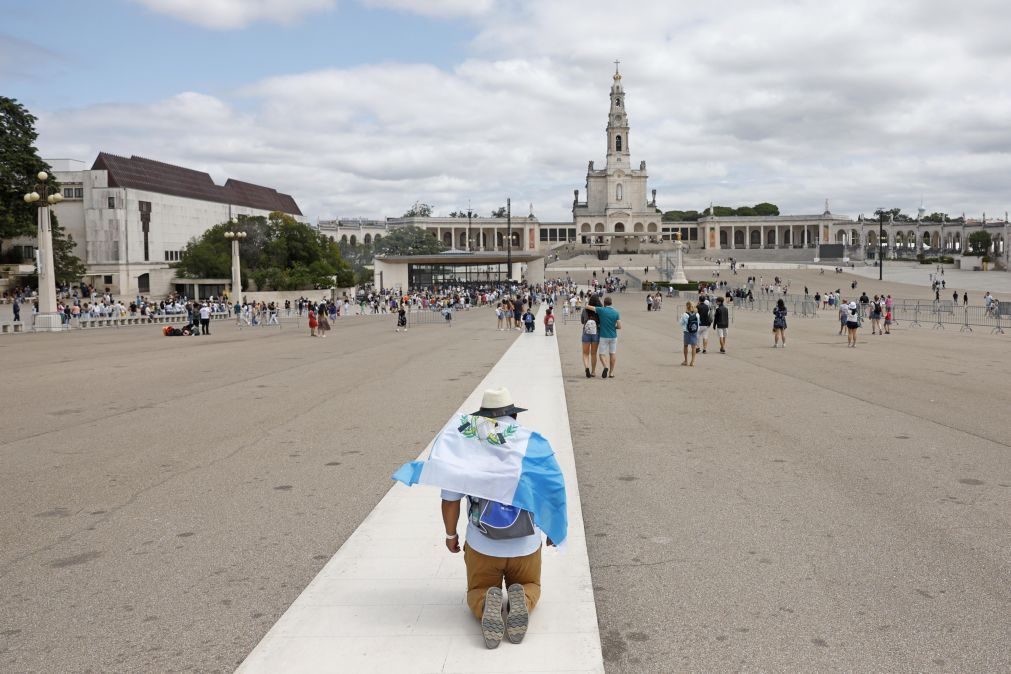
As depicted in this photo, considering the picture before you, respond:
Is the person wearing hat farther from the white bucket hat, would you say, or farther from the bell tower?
the bell tower

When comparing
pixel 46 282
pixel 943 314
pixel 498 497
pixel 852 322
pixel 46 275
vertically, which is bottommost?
pixel 943 314

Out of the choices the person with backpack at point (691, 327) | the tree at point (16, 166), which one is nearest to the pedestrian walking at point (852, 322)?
the person with backpack at point (691, 327)

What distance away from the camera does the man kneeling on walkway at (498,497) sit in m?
4.29

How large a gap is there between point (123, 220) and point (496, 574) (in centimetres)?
9050

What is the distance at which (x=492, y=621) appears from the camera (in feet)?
14.1

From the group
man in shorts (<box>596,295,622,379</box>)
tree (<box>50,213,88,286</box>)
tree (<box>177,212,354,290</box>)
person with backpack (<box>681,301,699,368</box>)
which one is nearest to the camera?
man in shorts (<box>596,295,622,379</box>)

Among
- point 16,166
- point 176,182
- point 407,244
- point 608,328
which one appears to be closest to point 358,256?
point 407,244

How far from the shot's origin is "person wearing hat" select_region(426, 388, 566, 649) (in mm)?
4336

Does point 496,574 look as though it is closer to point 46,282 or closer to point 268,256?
point 46,282

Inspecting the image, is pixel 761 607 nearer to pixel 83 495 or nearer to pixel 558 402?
pixel 83 495

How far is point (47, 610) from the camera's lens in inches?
193

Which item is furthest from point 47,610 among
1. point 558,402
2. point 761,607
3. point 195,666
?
point 558,402

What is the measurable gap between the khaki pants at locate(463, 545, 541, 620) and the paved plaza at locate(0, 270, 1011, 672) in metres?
0.19

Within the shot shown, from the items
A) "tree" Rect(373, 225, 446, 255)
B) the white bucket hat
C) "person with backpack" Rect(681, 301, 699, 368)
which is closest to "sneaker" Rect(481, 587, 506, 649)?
the white bucket hat
